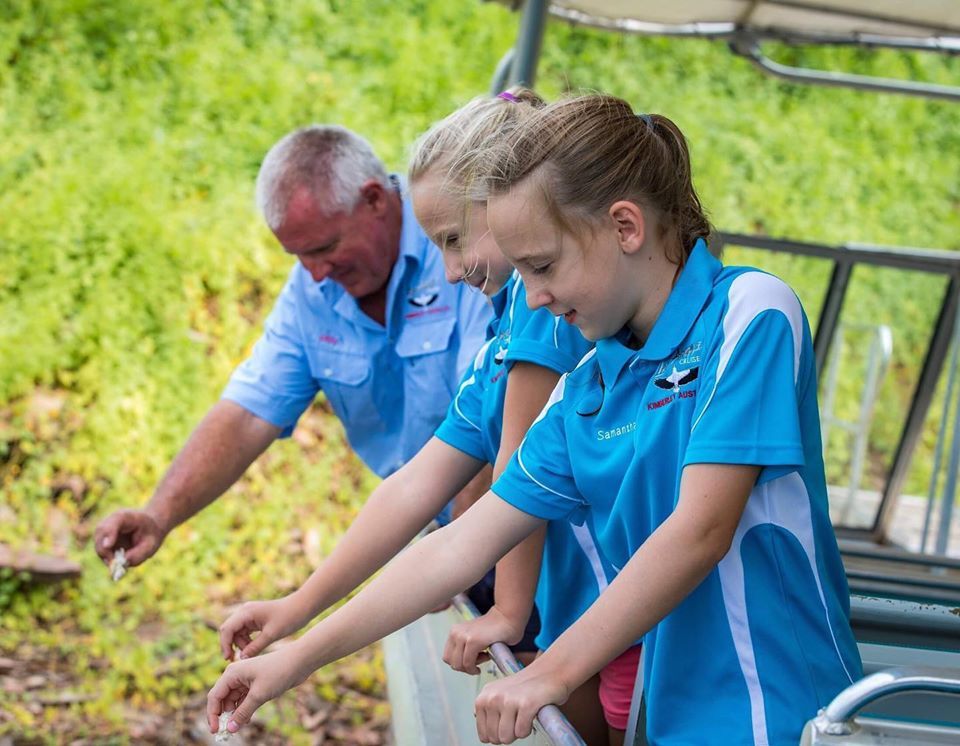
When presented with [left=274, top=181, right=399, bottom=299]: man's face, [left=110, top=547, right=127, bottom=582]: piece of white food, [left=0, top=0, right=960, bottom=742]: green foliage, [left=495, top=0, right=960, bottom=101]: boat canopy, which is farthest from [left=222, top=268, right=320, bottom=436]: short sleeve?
[left=0, top=0, right=960, bottom=742]: green foliage

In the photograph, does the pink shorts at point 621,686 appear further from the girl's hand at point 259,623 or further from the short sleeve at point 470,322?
the short sleeve at point 470,322

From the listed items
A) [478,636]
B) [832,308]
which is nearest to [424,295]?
[478,636]

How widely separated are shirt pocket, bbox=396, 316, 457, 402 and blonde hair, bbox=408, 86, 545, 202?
1092 millimetres

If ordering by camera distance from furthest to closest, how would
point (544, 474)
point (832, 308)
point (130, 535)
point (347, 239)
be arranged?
1. point (832, 308)
2. point (347, 239)
3. point (130, 535)
4. point (544, 474)

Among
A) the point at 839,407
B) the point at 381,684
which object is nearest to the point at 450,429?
the point at 381,684

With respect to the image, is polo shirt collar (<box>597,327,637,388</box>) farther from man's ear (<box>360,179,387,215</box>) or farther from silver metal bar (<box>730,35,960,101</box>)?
silver metal bar (<box>730,35,960,101</box>)

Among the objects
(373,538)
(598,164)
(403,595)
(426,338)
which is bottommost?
(426,338)

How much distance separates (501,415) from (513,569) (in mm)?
266

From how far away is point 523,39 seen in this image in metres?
4.45

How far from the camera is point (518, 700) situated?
1.61 meters

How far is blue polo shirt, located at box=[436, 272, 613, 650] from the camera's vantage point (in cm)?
204

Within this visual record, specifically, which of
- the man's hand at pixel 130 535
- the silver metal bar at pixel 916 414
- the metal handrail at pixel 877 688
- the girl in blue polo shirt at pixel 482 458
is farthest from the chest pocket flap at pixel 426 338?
the silver metal bar at pixel 916 414

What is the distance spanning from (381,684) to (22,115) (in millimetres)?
4168

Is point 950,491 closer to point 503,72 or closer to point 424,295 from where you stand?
point 503,72
